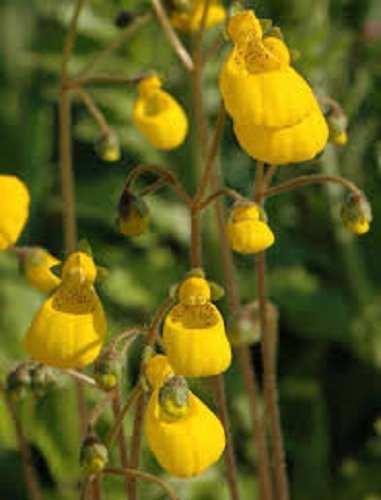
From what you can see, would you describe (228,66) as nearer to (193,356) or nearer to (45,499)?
(193,356)

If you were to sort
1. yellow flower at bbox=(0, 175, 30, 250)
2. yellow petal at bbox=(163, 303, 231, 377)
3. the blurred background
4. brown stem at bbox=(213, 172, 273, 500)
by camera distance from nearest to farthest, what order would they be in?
yellow petal at bbox=(163, 303, 231, 377), yellow flower at bbox=(0, 175, 30, 250), brown stem at bbox=(213, 172, 273, 500), the blurred background

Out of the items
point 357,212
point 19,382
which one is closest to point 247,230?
point 357,212

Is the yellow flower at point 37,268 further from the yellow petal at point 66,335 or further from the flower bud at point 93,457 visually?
the flower bud at point 93,457

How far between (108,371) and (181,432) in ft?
0.53

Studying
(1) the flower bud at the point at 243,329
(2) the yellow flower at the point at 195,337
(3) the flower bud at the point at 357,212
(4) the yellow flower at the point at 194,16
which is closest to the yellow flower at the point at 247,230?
(2) the yellow flower at the point at 195,337

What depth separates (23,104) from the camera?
458cm

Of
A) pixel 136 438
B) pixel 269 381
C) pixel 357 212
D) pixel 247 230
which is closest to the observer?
pixel 247 230

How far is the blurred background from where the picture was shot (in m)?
3.86

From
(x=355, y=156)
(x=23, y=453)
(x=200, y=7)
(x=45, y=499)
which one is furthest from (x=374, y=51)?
(x=23, y=453)

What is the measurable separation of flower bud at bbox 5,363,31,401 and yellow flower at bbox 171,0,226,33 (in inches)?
33.9

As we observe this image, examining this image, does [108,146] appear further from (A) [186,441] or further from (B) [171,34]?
(A) [186,441]

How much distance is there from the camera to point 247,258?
14.1 feet

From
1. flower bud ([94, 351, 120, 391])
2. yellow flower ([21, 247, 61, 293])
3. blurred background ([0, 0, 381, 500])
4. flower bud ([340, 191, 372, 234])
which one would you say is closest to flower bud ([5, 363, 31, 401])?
yellow flower ([21, 247, 61, 293])

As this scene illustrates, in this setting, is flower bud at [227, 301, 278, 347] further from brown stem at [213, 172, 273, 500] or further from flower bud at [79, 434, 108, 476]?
flower bud at [79, 434, 108, 476]
